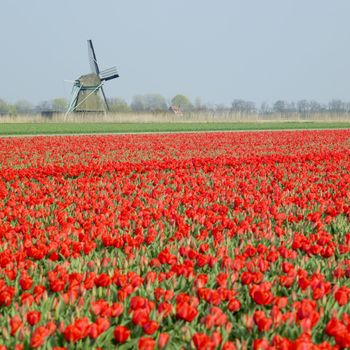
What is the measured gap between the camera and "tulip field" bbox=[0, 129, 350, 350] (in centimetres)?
252

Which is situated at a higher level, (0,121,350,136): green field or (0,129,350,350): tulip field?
(0,121,350,136): green field

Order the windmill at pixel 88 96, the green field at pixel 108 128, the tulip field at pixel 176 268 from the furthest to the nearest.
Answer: the windmill at pixel 88 96 → the green field at pixel 108 128 → the tulip field at pixel 176 268

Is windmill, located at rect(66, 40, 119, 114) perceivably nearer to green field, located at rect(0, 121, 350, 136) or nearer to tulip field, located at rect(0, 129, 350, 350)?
green field, located at rect(0, 121, 350, 136)

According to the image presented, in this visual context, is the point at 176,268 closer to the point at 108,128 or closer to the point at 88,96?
the point at 108,128

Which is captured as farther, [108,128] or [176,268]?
[108,128]

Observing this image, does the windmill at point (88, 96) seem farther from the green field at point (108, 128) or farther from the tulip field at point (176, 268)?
the tulip field at point (176, 268)

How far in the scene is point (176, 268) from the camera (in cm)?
341

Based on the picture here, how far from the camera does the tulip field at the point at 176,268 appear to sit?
252 cm

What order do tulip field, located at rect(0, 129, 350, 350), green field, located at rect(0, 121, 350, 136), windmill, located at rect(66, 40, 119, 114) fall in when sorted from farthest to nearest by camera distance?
windmill, located at rect(66, 40, 119, 114) → green field, located at rect(0, 121, 350, 136) → tulip field, located at rect(0, 129, 350, 350)

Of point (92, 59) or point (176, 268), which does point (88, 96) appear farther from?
point (176, 268)

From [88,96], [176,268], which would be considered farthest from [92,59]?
[176,268]

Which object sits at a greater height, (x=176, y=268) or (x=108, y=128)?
(x=108, y=128)

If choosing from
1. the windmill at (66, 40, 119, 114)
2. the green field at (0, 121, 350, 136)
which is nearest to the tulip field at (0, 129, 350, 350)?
the green field at (0, 121, 350, 136)

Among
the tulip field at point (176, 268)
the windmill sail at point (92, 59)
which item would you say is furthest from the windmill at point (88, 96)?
the tulip field at point (176, 268)
